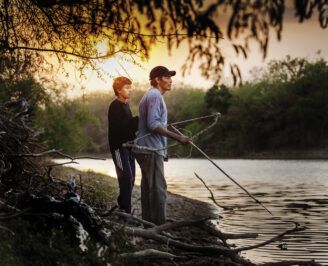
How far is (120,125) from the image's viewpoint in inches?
349

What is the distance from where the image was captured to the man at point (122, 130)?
8.80m

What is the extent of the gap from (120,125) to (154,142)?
0.68 metres

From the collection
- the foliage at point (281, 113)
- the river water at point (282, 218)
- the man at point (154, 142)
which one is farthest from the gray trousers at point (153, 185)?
the foliage at point (281, 113)

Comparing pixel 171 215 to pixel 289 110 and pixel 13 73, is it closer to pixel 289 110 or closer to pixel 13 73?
pixel 13 73

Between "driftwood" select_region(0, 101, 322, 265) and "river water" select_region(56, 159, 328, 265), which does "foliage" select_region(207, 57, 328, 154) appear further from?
"driftwood" select_region(0, 101, 322, 265)

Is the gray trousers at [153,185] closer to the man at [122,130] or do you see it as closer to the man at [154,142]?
the man at [154,142]

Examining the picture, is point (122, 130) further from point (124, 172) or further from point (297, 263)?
point (297, 263)

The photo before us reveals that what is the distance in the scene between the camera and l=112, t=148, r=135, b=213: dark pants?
879 cm

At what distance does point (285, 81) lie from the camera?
8688 centimetres

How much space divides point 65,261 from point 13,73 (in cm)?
427

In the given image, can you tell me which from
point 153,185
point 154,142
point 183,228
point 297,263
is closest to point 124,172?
point 153,185

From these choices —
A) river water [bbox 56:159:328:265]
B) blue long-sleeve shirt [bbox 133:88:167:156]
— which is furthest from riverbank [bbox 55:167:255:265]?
blue long-sleeve shirt [bbox 133:88:167:156]

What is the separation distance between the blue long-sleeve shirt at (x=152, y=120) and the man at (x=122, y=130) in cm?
37

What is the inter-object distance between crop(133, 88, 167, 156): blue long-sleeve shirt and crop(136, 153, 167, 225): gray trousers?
4.1 inches
